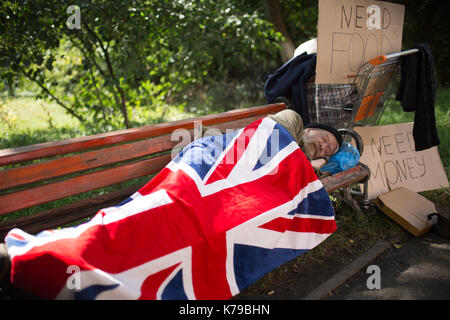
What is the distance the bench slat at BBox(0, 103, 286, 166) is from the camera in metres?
1.90

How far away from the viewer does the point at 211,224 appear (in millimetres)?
1861

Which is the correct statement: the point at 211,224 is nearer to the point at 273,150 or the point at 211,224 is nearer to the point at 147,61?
the point at 273,150

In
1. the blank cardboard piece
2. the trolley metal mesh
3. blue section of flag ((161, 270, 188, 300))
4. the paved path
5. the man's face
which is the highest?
the trolley metal mesh

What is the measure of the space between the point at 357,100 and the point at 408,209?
1008 mm

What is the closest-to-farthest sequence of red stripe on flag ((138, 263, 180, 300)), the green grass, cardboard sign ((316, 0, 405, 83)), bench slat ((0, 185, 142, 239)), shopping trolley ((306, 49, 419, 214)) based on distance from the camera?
red stripe on flag ((138, 263, 180, 300))
bench slat ((0, 185, 142, 239))
cardboard sign ((316, 0, 405, 83))
shopping trolley ((306, 49, 419, 214))
the green grass

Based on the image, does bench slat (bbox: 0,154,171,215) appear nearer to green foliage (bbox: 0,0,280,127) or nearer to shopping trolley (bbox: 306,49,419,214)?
shopping trolley (bbox: 306,49,419,214)

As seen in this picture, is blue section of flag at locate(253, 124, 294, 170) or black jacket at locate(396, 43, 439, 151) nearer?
blue section of flag at locate(253, 124, 294, 170)

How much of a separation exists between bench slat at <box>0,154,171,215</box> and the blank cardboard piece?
1869 mm

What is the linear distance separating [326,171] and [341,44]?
1.02 m

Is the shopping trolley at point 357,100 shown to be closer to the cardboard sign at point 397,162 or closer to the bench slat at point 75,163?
the cardboard sign at point 397,162

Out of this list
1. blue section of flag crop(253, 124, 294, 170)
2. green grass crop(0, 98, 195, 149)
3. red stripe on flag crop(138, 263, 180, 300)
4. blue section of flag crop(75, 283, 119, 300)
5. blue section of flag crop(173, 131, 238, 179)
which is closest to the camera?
blue section of flag crop(75, 283, 119, 300)

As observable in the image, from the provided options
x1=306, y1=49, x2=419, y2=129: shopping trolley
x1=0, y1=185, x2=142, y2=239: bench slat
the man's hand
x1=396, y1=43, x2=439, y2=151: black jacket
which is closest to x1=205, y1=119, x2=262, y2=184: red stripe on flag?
the man's hand
